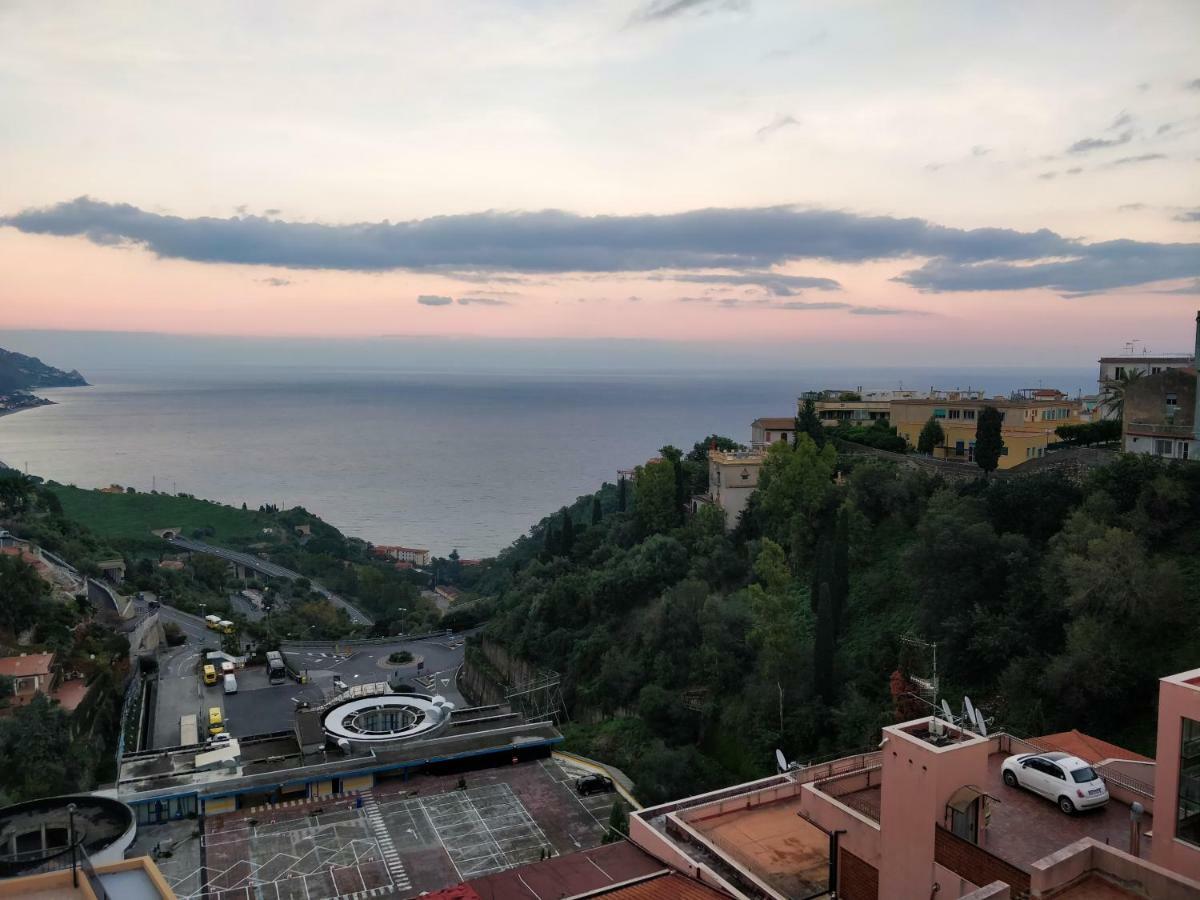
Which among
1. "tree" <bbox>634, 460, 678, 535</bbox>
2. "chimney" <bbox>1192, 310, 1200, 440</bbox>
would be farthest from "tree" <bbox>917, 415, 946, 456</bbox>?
"tree" <bbox>634, 460, 678, 535</bbox>

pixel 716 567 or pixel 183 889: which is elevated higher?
pixel 716 567

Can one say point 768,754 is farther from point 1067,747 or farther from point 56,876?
point 56,876

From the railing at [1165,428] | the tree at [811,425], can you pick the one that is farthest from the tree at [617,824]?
the tree at [811,425]

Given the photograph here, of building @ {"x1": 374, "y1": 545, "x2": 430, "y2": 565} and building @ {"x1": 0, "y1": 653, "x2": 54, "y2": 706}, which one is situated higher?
building @ {"x1": 0, "y1": 653, "x2": 54, "y2": 706}

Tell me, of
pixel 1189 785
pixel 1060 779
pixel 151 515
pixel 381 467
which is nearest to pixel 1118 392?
pixel 1060 779

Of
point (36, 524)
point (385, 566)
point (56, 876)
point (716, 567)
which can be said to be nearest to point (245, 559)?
point (385, 566)

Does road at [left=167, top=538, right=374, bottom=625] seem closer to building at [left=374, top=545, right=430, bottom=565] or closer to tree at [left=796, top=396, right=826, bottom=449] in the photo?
building at [left=374, top=545, right=430, bottom=565]

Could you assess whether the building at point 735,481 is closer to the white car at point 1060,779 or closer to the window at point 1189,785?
the white car at point 1060,779

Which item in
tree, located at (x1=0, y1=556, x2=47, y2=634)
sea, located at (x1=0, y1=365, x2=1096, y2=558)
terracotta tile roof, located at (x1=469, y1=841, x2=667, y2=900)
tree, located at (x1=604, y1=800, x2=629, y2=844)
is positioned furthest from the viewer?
sea, located at (x1=0, y1=365, x2=1096, y2=558)
